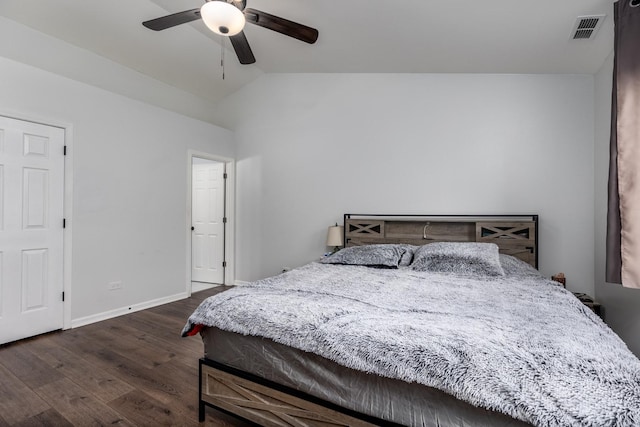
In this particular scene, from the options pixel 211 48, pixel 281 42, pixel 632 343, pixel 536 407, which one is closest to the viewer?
pixel 536 407

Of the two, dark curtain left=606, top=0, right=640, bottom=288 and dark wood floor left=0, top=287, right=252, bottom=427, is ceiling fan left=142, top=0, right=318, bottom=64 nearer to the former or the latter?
dark curtain left=606, top=0, right=640, bottom=288

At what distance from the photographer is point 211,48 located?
4020 millimetres

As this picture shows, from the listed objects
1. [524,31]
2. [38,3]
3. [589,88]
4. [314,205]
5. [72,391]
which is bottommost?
[72,391]

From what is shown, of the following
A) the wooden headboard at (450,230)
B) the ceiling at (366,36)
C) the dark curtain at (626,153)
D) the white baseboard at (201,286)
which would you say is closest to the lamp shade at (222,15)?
the ceiling at (366,36)

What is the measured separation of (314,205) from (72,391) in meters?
2.98

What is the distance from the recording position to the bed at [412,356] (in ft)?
3.28

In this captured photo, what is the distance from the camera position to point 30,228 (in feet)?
9.45

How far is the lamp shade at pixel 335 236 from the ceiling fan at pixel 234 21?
207 cm

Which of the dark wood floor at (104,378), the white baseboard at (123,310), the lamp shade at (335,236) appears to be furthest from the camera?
the lamp shade at (335,236)

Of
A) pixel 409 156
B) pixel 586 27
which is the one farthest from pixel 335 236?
pixel 586 27

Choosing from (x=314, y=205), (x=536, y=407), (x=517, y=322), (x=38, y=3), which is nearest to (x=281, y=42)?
(x=314, y=205)

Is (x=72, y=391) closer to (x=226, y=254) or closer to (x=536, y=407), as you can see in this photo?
(x=536, y=407)

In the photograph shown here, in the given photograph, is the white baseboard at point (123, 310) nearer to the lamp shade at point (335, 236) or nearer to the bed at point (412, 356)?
the lamp shade at point (335, 236)

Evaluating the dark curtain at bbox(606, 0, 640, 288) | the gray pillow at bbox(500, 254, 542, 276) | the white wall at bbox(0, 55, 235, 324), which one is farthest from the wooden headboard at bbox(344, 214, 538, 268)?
the white wall at bbox(0, 55, 235, 324)
